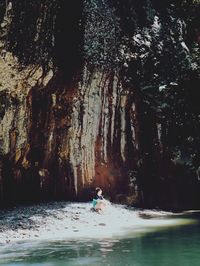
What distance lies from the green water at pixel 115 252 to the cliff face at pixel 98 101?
7.82 m

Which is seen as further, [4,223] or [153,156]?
[153,156]

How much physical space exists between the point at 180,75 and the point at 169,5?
3970 mm

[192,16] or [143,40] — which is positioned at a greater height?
[192,16]

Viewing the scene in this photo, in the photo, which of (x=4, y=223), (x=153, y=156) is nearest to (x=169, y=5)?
(x=153, y=156)

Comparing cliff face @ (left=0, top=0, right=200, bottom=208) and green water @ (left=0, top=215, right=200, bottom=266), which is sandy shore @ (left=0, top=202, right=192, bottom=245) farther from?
cliff face @ (left=0, top=0, right=200, bottom=208)

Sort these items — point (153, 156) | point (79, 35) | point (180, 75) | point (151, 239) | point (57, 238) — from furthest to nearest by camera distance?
point (153, 156)
point (180, 75)
point (79, 35)
point (57, 238)
point (151, 239)

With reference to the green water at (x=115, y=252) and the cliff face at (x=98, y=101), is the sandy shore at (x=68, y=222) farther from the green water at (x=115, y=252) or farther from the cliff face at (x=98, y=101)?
the cliff face at (x=98, y=101)

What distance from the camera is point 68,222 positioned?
46.4ft

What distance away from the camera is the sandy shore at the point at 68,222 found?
11891 millimetres

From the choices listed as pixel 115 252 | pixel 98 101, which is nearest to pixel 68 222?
pixel 115 252

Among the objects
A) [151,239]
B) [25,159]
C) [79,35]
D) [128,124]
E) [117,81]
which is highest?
[79,35]

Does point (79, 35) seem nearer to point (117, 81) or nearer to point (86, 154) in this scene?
point (117, 81)

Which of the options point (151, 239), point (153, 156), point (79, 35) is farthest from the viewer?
point (153, 156)

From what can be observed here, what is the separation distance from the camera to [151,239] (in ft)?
34.2
